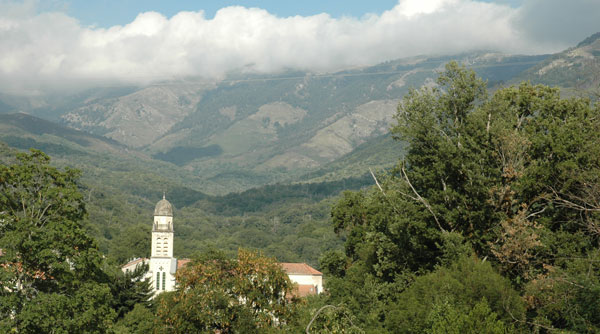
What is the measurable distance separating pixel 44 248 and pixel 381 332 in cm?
1614

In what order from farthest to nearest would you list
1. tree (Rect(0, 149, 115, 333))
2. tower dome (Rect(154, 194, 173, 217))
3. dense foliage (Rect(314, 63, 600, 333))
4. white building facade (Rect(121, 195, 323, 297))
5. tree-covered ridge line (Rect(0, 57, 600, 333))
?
tower dome (Rect(154, 194, 173, 217)), white building facade (Rect(121, 195, 323, 297)), tree (Rect(0, 149, 115, 333)), tree-covered ridge line (Rect(0, 57, 600, 333)), dense foliage (Rect(314, 63, 600, 333))

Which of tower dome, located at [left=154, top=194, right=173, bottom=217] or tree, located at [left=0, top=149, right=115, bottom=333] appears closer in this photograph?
tree, located at [left=0, top=149, right=115, bottom=333]

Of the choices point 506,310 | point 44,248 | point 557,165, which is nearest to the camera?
point 506,310

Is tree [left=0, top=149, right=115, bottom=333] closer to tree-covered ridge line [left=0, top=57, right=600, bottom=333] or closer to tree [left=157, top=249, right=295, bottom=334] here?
tree-covered ridge line [left=0, top=57, right=600, bottom=333]

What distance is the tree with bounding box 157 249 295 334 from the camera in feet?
115

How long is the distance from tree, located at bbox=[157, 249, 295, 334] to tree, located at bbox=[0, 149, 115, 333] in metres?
4.04

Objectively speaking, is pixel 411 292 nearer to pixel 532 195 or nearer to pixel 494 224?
pixel 494 224

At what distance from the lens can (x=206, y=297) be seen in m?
35.0

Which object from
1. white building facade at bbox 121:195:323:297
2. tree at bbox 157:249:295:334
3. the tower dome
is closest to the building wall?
white building facade at bbox 121:195:323:297

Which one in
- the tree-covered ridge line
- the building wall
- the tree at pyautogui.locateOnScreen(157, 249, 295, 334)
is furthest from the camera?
the building wall

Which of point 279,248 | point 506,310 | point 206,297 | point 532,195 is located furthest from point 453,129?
point 279,248

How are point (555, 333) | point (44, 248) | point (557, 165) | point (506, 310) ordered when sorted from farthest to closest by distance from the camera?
point (557, 165) < point (44, 248) < point (506, 310) < point (555, 333)

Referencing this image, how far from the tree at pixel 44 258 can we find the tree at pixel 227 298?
13.2 ft

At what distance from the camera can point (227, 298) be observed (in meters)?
35.3
